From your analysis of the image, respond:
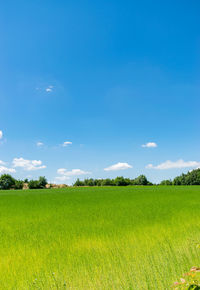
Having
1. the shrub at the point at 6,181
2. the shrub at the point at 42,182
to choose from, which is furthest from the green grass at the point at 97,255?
the shrub at the point at 6,181

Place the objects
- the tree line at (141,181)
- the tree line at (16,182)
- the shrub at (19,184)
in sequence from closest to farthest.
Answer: the tree line at (141,181), the tree line at (16,182), the shrub at (19,184)

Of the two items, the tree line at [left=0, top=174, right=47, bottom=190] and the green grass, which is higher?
the tree line at [left=0, top=174, right=47, bottom=190]

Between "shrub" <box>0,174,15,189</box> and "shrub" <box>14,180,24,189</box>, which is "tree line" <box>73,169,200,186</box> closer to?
"shrub" <box>14,180,24,189</box>

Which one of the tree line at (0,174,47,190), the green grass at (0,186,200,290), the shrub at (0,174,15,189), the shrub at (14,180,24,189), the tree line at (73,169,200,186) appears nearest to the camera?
the green grass at (0,186,200,290)

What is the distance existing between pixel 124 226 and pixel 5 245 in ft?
16.9

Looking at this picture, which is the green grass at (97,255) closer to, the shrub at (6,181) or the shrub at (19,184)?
the shrub at (19,184)

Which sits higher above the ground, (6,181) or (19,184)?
(6,181)

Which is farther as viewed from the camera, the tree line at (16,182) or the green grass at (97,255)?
the tree line at (16,182)

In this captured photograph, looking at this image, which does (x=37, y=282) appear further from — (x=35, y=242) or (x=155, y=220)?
(x=155, y=220)

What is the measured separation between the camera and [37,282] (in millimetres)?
5172

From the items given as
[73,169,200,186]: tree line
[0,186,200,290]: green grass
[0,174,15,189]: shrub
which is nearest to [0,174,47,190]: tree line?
[0,174,15,189]: shrub

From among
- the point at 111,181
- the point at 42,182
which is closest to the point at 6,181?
the point at 42,182

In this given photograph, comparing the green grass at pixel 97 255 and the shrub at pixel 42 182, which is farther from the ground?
the shrub at pixel 42 182

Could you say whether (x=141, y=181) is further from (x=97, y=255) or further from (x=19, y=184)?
(x=97, y=255)
